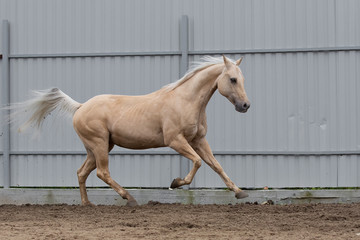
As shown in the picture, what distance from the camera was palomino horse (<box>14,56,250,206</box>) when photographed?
820 centimetres

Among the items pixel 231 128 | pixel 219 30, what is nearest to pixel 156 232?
pixel 231 128

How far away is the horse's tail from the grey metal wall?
0.93 m

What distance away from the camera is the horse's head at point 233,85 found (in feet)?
25.9

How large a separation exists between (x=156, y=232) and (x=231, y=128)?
3710 millimetres

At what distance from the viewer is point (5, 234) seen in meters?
6.62

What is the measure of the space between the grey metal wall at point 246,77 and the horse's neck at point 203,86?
1.62 metres

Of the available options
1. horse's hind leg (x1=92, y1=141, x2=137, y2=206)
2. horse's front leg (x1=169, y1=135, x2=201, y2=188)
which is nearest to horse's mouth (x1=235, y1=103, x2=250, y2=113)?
horse's front leg (x1=169, y1=135, x2=201, y2=188)

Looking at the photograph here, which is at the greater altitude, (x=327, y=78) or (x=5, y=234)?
(x=327, y=78)

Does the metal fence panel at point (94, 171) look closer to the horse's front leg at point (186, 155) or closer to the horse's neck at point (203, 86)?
the horse's front leg at point (186, 155)

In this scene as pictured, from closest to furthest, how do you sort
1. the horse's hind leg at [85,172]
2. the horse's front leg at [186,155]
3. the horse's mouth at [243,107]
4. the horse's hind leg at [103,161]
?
the horse's mouth at [243,107]
the horse's front leg at [186,155]
the horse's hind leg at [103,161]
the horse's hind leg at [85,172]

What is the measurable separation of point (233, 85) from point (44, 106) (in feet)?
9.35

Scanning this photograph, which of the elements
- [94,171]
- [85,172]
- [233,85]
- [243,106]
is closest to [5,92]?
[94,171]

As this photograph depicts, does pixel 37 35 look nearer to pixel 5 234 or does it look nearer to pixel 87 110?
pixel 87 110

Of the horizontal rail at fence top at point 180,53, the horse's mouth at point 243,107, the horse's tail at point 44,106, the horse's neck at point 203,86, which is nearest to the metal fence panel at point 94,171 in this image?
the horse's tail at point 44,106
